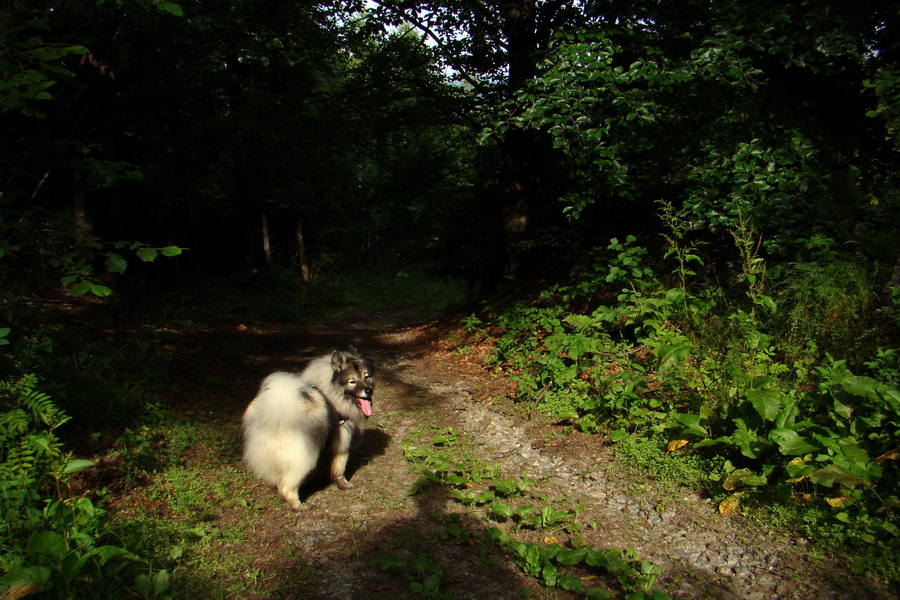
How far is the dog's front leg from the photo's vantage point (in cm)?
458

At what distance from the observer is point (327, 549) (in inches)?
138

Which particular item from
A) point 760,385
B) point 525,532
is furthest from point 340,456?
point 760,385

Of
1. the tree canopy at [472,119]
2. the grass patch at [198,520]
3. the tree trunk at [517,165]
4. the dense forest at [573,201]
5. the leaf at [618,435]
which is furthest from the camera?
the tree trunk at [517,165]

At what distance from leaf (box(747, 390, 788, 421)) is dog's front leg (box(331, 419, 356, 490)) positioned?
3.53m

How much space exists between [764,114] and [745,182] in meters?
0.94

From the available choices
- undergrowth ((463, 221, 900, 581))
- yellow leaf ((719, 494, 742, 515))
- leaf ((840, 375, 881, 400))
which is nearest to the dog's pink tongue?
undergrowth ((463, 221, 900, 581))

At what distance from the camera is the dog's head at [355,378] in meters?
4.83

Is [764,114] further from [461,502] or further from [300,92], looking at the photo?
[300,92]

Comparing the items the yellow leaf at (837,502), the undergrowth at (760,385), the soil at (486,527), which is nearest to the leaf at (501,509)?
the soil at (486,527)

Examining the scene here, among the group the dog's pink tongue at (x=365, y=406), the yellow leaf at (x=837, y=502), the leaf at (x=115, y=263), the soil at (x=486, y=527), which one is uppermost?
the leaf at (x=115, y=263)

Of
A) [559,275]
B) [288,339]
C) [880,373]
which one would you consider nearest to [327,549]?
[880,373]

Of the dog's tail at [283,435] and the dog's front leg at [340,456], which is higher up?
the dog's tail at [283,435]

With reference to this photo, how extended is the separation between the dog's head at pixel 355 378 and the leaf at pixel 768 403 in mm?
3340

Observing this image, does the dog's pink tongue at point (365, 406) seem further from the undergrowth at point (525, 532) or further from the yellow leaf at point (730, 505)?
the yellow leaf at point (730, 505)
